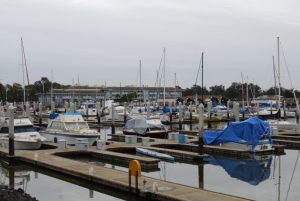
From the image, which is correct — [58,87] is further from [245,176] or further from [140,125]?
[245,176]

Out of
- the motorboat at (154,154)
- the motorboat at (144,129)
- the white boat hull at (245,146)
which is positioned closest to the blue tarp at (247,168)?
the white boat hull at (245,146)

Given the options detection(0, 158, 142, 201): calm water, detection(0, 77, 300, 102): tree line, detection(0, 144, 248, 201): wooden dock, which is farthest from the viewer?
detection(0, 77, 300, 102): tree line

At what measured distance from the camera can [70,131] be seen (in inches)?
1320

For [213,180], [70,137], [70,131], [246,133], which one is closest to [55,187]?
[213,180]

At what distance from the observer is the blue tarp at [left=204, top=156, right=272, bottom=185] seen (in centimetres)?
2273

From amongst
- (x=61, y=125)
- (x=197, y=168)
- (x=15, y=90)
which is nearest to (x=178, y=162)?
(x=197, y=168)

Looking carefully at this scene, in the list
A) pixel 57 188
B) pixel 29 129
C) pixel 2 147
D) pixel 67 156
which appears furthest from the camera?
pixel 29 129

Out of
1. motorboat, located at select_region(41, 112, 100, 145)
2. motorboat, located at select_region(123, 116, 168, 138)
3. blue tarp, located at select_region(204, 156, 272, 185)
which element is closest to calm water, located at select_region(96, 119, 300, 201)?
blue tarp, located at select_region(204, 156, 272, 185)

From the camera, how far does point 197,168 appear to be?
81.6ft

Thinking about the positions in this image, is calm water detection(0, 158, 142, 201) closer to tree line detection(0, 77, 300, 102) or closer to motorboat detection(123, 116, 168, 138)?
motorboat detection(123, 116, 168, 138)

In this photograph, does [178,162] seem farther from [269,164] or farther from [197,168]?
[269,164]

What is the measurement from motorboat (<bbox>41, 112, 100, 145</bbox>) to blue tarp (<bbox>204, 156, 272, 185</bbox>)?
360 inches

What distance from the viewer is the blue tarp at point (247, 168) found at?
22.7 m

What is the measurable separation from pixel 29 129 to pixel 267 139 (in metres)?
16.7
